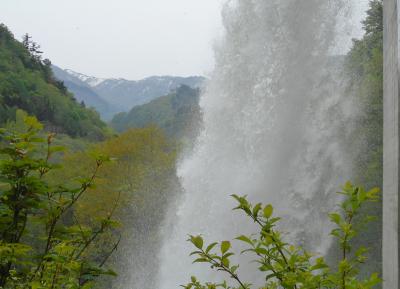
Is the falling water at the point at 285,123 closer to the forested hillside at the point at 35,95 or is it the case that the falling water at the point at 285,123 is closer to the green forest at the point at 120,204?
the green forest at the point at 120,204

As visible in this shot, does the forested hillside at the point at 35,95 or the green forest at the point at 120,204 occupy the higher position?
the forested hillside at the point at 35,95

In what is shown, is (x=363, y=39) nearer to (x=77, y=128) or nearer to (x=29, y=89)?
(x=77, y=128)

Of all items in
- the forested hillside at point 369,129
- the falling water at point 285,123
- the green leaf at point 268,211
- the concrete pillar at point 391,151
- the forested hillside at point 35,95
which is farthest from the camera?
the forested hillside at point 35,95

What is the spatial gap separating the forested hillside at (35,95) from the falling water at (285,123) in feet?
103

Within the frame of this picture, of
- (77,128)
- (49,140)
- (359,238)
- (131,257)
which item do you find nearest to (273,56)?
(359,238)

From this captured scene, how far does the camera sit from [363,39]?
614 inches

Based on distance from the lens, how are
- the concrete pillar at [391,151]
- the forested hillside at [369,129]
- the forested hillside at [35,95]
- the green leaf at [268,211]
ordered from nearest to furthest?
the green leaf at [268,211] → the concrete pillar at [391,151] → the forested hillside at [369,129] → the forested hillside at [35,95]

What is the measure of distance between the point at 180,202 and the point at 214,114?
2929 millimetres

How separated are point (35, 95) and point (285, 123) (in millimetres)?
42035

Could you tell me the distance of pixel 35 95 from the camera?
49938 millimetres

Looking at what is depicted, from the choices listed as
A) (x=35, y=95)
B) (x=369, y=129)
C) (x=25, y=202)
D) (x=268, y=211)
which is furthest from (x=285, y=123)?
(x=35, y=95)

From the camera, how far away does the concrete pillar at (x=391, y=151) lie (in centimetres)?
348

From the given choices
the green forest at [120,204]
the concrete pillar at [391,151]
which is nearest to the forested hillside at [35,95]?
the green forest at [120,204]

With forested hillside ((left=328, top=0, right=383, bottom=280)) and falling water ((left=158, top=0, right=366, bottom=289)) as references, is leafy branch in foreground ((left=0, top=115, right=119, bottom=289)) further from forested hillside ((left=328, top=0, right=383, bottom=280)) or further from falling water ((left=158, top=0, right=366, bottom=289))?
forested hillside ((left=328, top=0, right=383, bottom=280))
